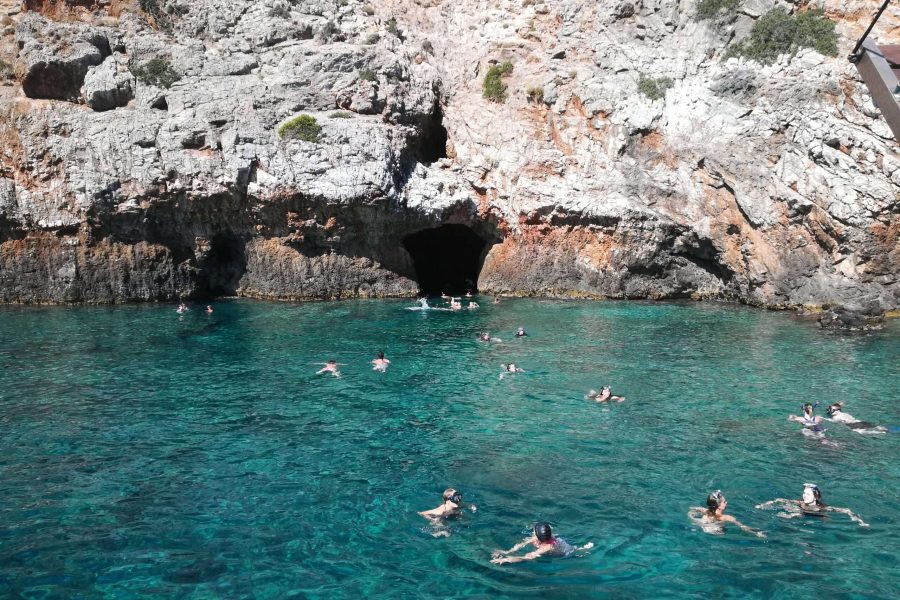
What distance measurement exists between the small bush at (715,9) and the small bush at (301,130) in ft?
76.8

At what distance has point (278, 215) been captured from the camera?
35.0 metres

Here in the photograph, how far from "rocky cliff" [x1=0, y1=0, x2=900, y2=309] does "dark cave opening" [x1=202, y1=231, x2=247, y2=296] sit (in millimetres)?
135

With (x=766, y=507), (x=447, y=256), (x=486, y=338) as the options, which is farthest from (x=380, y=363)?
(x=447, y=256)

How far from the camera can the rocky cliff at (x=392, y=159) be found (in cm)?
3256

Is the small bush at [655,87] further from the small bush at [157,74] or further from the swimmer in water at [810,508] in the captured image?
the swimmer in water at [810,508]

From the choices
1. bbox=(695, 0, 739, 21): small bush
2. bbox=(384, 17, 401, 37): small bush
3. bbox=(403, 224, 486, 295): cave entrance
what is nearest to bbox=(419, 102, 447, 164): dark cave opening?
bbox=(403, 224, 486, 295): cave entrance

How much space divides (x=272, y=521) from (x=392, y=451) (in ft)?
12.7

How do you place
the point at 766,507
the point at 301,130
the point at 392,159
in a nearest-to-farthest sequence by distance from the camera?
the point at 766,507, the point at 301,130, the point at 392,159

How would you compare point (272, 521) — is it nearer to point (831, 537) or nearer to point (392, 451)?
point (392, 451)

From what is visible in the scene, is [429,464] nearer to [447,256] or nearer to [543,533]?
[543,533]

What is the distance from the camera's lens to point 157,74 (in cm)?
3622

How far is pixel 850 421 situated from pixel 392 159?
2579cm

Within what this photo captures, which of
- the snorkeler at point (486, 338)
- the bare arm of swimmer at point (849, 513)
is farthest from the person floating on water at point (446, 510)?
the snorkeler at point (486, 338)

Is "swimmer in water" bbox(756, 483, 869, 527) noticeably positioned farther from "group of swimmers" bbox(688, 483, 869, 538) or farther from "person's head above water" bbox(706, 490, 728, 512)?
"person's head above water" bbox(706, 490, 728, 512)
